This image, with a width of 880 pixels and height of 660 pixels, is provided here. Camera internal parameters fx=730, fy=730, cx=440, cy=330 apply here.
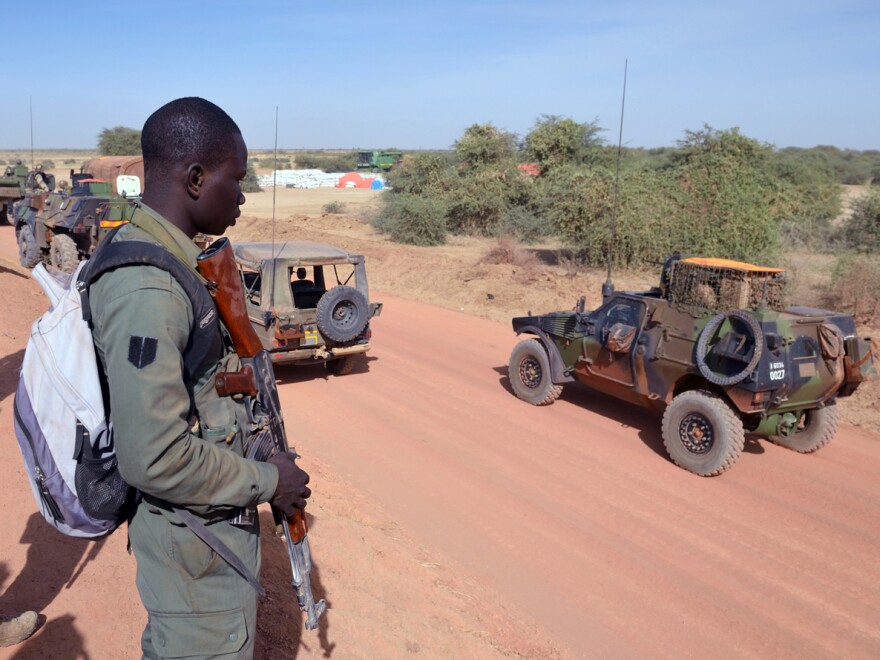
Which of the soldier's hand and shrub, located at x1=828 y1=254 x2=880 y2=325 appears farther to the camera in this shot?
shrub, located at x1=828 y1=254 x2=880 y2=325

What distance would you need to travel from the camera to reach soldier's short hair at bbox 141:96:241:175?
78.0 inches

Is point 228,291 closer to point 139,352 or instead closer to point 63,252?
point 139,352

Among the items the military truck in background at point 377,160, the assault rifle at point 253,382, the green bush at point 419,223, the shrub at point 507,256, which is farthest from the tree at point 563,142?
the military truck in background at point 377,160

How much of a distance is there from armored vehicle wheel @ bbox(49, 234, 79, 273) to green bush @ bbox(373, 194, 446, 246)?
11.6 metres

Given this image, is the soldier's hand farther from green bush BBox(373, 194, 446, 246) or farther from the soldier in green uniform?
green bush BBox(373, 194, 446, 246)

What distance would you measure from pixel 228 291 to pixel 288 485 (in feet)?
1.87

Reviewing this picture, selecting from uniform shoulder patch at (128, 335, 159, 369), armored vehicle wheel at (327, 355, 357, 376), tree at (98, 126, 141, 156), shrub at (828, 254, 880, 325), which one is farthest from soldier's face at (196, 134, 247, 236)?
tree at (98, 126, 141, 156)

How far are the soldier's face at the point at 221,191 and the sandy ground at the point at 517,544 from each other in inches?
89.9

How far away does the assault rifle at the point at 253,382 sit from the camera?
203cm

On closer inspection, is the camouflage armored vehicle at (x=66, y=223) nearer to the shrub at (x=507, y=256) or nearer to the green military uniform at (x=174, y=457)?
the shrub at (x=507, y=256)

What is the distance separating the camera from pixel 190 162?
2.00m

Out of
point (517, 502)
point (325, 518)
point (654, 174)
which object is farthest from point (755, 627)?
point (654, 174)

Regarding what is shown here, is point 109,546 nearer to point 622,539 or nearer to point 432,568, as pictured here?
point 432,568

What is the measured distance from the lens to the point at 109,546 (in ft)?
13.6
